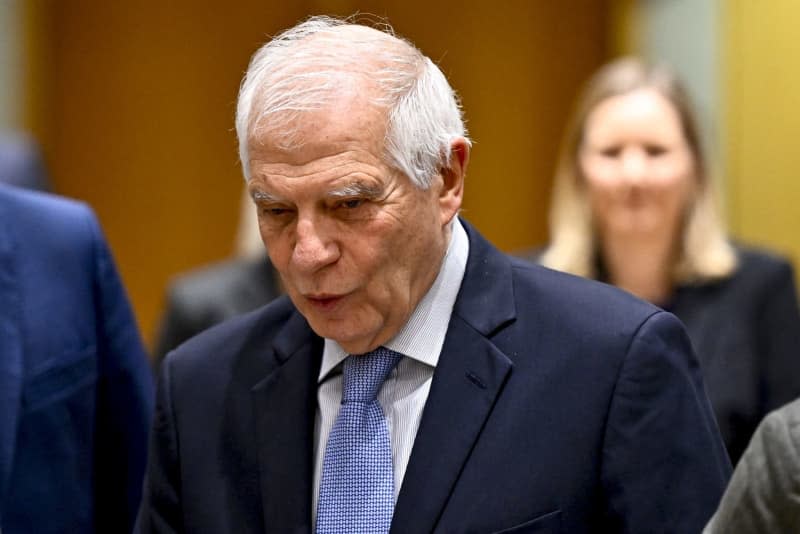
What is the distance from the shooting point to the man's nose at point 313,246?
2113mm

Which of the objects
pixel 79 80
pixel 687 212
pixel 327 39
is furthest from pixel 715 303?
pixel 79 80

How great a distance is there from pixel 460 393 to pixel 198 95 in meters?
4.95

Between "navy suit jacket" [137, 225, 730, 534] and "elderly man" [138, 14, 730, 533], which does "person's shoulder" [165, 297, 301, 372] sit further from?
"elderly man" [138, 14, 730, 533]

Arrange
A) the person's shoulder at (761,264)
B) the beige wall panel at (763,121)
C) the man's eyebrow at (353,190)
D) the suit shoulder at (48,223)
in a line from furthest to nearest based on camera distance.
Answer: the beige wall panel at (763,121), the person's shoulder at (761,264), the suit shoulder at (48,223), the man's eyebrow at (353,190)

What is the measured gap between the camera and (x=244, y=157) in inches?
87.1

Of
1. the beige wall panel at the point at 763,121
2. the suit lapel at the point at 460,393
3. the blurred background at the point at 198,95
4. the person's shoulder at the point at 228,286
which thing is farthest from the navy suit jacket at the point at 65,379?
the blurred background at the point at 198,95

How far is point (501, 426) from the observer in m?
2.17

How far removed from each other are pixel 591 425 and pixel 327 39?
71 centimetres

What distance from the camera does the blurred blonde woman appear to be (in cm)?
362

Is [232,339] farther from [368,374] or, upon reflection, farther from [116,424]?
[116,424]

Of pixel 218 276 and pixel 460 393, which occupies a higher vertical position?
pixel 460 393

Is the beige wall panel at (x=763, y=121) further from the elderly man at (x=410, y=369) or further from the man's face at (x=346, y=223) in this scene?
the man's face at (x=346, y=223)

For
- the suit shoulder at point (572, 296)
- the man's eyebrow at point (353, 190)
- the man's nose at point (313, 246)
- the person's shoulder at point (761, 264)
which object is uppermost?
the man's eyebrow at point (353, 190)

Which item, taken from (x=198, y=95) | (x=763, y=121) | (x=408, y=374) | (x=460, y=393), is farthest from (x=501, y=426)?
(x=198, y=95)
